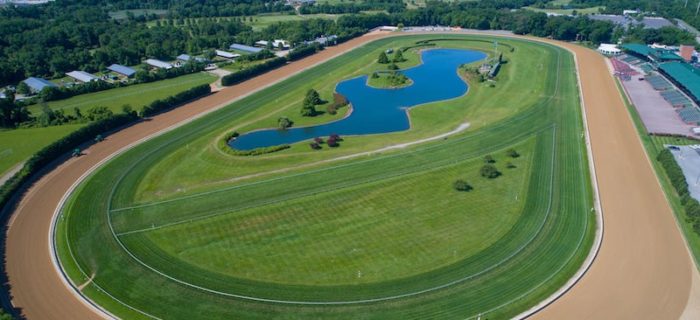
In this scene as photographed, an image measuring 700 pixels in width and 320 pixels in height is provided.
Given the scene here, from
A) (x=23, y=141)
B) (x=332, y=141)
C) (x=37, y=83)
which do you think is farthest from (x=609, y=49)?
(x=37, y=83)

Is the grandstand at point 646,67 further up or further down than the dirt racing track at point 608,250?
further up

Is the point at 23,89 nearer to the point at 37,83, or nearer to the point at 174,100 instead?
the point at 37,83

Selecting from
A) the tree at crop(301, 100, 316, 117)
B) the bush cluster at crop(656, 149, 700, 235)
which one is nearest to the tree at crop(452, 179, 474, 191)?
the bush cluster at crop(656, 149, 700, 235)

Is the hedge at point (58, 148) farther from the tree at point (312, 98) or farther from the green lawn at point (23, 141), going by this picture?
the tree at point (312, 98)

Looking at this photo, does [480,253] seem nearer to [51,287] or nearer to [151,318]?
[151,318]

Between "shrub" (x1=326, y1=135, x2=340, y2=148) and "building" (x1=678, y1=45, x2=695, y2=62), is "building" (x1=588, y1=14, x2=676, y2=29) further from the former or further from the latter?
"shrub" (x1=326, y1=135, x2=340, y2=148)


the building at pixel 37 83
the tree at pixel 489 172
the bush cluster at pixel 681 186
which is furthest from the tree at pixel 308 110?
the bush cluster at pixel 681 186
